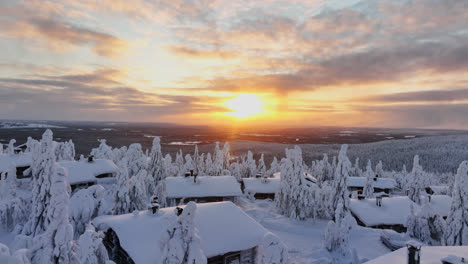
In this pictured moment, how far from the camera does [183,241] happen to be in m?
9.01

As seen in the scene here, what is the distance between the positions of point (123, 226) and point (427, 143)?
218m

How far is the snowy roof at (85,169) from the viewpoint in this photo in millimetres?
34469

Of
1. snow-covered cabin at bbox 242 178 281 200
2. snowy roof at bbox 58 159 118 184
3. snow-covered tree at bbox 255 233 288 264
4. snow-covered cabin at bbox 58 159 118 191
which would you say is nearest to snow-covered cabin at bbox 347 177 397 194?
snow-covered cabin at bbox 242 178 281 200

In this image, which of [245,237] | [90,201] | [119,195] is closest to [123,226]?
[90,201]

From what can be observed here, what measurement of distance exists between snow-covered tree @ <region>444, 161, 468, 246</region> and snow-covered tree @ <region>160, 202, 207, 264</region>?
2426 centimetres

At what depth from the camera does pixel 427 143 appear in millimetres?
179375

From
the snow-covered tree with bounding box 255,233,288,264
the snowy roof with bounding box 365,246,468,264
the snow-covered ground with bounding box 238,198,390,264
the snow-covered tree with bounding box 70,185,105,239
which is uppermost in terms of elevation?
the snow-covered tree with bounding box 255,233,288,264

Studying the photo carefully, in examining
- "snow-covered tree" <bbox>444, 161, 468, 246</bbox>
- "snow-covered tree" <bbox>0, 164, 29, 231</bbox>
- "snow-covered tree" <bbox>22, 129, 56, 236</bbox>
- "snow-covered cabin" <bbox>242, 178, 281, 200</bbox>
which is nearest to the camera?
"snow-covered tree" <bbox>22, 129, 56, 236</bbox>

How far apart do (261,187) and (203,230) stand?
97.7 feet

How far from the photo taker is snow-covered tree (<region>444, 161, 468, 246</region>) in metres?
21.6

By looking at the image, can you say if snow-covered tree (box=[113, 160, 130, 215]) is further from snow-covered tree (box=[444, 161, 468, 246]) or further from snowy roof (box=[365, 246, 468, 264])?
snow-covered tree (box=[444, 161, 468, 246])

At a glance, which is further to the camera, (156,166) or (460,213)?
(156,166)

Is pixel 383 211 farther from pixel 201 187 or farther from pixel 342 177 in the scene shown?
pixel 201 187

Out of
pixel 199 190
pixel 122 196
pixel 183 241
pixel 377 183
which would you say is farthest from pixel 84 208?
pixel 377 183
